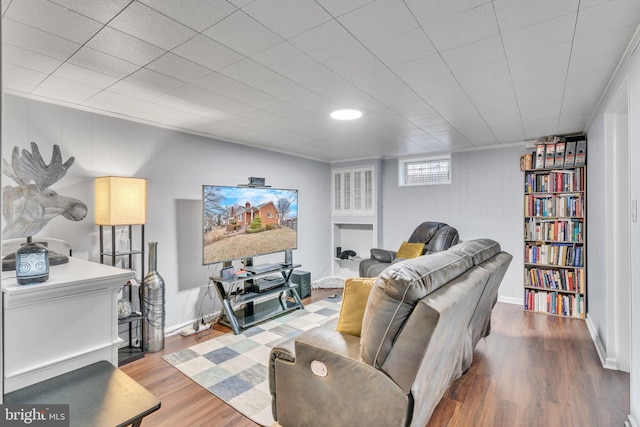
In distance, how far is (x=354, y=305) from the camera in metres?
2.07

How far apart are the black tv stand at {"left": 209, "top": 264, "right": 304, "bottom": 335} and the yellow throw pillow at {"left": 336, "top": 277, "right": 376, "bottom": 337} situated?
1.87 metres

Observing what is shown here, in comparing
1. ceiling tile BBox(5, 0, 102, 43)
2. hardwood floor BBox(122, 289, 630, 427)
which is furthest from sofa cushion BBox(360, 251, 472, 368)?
ceiling tile BBox(5, 0, 102, 43)

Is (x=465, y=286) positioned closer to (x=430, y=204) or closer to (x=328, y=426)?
(x=328, y=426)

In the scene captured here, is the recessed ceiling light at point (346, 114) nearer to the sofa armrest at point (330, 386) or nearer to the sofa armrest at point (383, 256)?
the sofa armrest at point (330, 386)

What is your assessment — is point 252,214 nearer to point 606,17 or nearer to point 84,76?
point 84,76

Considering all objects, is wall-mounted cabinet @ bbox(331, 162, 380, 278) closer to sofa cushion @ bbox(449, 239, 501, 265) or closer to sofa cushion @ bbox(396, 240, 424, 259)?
sofa cushion @ bbox(396, 240, 424, 259)

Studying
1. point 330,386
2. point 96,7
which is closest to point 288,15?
point 96,7

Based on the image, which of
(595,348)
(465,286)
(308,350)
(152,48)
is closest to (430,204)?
(595,348)

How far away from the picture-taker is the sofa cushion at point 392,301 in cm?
163

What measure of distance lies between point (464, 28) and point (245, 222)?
293cm

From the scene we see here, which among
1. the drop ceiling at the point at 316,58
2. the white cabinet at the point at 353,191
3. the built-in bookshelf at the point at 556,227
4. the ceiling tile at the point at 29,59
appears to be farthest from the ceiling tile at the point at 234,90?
the built-in bookshelf at the point at 556,227

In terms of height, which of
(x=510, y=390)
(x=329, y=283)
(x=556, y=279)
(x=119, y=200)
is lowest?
(x=510, y=390)

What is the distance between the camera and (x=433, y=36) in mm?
1844

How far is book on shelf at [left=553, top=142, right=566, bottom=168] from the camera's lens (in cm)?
411
